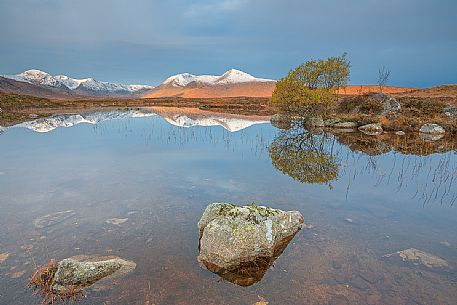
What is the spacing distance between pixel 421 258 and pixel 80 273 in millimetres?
8268

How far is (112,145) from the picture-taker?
895 inches

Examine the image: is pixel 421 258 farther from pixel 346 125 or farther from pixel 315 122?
pixel 315 122

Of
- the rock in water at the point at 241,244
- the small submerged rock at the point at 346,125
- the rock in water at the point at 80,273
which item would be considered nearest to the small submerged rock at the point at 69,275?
the rock in water at the point at 80,273

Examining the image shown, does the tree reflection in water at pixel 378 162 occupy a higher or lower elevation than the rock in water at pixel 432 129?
lower

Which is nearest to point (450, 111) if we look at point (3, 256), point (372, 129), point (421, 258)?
point (372, 129)

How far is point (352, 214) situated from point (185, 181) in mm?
7249

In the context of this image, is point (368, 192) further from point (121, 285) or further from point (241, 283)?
point (121, 285)

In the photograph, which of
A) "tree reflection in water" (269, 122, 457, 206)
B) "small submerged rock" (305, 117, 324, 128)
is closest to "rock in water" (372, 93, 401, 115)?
"small submerged rock" (305, 117, 324, 128)

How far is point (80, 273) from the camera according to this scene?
6188 mm

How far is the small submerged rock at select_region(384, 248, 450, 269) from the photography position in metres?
7.13

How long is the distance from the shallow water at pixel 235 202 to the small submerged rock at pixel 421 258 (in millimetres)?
179

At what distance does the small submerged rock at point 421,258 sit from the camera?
713 cm

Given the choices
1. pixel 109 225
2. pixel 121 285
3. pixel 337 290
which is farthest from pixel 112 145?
pixel 337 290

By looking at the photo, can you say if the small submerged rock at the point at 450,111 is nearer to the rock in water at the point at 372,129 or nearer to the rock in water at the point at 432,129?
the rock in water at the point at 432,129
